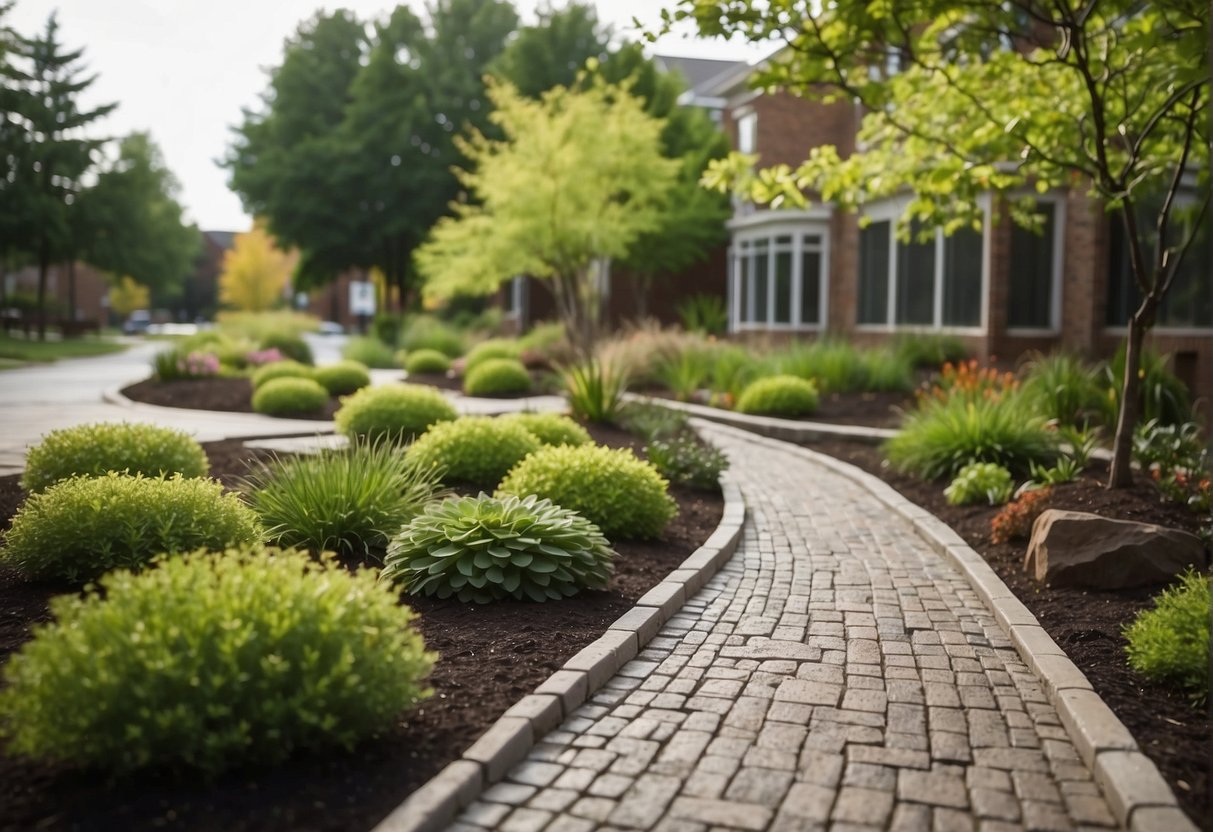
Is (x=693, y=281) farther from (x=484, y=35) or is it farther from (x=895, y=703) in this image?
(x=895, y=703)

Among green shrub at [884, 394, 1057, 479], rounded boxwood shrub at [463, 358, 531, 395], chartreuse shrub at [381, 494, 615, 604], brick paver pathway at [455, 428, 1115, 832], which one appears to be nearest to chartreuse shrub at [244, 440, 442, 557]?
chartreuse shrub at [381, 494, 615, 604]

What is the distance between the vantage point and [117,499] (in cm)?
532

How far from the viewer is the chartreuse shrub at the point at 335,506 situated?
6.08m

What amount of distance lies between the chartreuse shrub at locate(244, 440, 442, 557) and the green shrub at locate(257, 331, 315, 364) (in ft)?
63.9

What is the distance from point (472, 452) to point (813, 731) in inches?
183

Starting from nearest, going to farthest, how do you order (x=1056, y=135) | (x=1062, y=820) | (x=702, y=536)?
(x=1062, y=820) < (x=702, y=536) < (x=1056, y=135)

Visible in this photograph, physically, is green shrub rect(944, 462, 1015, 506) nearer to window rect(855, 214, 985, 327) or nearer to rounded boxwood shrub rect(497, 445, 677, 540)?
rounded boxwood shrub rect(497, 445, 677, 540)

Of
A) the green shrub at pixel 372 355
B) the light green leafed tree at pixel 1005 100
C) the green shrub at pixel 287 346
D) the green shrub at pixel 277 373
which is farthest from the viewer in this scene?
the green shrub at pixel 372 355

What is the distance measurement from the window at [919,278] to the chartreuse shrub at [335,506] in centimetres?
1438

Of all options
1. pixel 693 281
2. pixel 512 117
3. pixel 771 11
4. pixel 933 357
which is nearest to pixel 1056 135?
pixel 771 11

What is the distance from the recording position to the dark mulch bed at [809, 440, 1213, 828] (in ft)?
12.3

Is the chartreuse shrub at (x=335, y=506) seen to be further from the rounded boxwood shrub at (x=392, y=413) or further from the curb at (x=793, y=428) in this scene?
the curb at (x=793, y=428)

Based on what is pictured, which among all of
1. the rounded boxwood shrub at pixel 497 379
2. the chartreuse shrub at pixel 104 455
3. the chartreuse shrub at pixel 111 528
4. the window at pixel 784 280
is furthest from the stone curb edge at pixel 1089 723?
the window at pixel 784 280

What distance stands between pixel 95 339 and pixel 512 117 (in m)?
29.7
